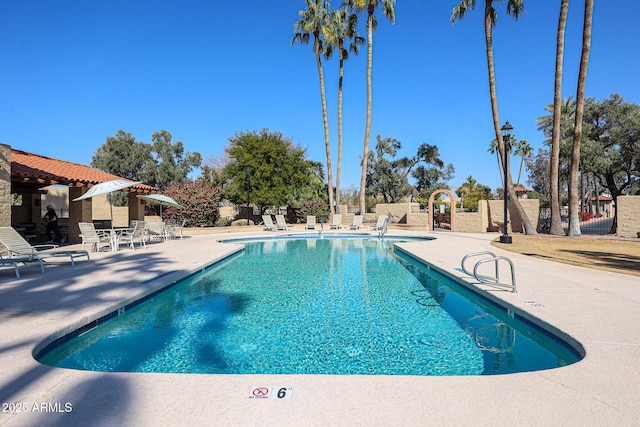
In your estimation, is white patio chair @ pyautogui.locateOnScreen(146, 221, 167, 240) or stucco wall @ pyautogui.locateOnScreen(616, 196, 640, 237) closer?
white patio chair @ pyautogui.locateOnScreen(146, 221, 167, 240)

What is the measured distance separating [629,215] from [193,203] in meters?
21.9

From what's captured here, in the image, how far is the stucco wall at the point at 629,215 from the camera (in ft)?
47.8

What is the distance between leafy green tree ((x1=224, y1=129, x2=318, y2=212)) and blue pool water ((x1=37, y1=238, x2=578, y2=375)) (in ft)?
54.5

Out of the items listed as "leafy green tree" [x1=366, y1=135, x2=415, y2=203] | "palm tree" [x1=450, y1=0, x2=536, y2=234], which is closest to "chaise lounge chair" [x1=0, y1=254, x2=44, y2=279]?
"palm tree" [x1=450, y1=0, x2=536, y2=234]

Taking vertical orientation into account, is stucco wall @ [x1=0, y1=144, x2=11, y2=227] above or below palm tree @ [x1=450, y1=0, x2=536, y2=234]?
below

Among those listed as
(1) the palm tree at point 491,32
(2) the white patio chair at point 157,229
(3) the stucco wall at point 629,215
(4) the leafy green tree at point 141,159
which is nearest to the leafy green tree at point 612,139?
(3) the stucco wall at point 629,215

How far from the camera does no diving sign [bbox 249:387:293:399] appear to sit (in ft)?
7.68

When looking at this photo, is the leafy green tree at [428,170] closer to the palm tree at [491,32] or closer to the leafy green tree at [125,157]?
the palm tree at [491,32]

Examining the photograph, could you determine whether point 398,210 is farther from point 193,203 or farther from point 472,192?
point 472,192

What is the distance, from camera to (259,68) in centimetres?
2594

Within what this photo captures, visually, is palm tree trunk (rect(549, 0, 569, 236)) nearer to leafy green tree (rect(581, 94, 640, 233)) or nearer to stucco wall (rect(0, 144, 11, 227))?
leafy green tree (rect(581, 94, 640, 233))

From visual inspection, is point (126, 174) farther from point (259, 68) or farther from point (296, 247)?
point (296, 247)

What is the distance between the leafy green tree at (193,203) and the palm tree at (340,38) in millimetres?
8769

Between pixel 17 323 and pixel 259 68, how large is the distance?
25.2m
